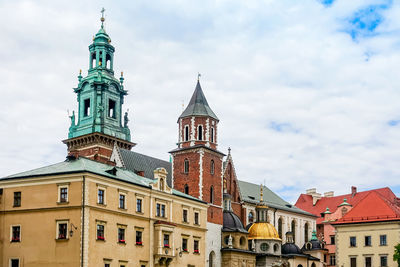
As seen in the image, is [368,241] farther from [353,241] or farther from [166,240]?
Result: [166,240]

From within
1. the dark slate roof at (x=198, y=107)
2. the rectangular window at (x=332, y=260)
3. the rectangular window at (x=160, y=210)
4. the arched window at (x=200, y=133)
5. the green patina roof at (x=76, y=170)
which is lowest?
the rectangular window at (x=332, y=260)

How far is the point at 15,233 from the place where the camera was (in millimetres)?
59875

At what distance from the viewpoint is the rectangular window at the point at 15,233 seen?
195ft

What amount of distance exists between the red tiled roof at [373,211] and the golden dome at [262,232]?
10020 millimetres

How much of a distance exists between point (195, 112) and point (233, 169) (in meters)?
14.0

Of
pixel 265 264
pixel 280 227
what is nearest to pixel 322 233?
pixel 280 227

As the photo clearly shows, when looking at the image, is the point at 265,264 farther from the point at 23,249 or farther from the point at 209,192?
the point at 23,249

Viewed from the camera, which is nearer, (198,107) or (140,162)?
(198,107)

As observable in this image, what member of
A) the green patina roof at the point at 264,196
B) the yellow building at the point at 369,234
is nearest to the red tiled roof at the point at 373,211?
the yellow building at the point at 369,234

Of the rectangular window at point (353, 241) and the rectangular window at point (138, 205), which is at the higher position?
the rectangular window at point (138, 205)

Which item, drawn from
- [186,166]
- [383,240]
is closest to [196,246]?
[186,166]

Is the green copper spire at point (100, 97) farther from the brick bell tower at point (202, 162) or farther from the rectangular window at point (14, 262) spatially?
the rectangular window at point (14, 262)

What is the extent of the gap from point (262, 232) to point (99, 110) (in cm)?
3032

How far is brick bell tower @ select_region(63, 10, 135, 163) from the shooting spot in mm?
100875
